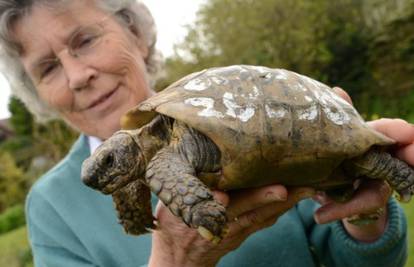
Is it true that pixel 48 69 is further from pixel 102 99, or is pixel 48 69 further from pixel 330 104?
pixel 330 104

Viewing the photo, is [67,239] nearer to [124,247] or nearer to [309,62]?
[124,247]

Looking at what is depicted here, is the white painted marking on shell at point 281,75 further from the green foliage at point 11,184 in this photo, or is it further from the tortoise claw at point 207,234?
the green foliage at point 11,184

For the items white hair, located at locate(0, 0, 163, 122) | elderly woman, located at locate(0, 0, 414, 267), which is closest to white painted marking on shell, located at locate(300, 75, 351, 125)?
elderly woman, located at locate(0, 0, 414, 267)

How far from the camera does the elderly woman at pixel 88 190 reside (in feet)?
8.77

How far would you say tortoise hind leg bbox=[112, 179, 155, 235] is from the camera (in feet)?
6.72

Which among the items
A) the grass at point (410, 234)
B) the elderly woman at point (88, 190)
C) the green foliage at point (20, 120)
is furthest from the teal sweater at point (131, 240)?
the green foliage at point (20, 120)

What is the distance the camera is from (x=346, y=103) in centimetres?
217

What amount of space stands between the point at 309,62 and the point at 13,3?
15282mm

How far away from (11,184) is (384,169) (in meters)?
20.8

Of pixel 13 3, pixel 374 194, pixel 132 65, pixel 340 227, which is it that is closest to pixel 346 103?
pixel 374 194

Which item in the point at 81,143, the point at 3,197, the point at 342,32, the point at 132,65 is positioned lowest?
the point at 3,197

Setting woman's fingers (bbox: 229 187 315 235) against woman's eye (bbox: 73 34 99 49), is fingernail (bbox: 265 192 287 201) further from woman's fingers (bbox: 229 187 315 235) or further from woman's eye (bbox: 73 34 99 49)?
woman's eye (bbox: 73 34 99 49)

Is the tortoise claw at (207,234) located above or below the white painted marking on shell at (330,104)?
below

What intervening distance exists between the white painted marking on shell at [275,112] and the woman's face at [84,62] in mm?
1171
